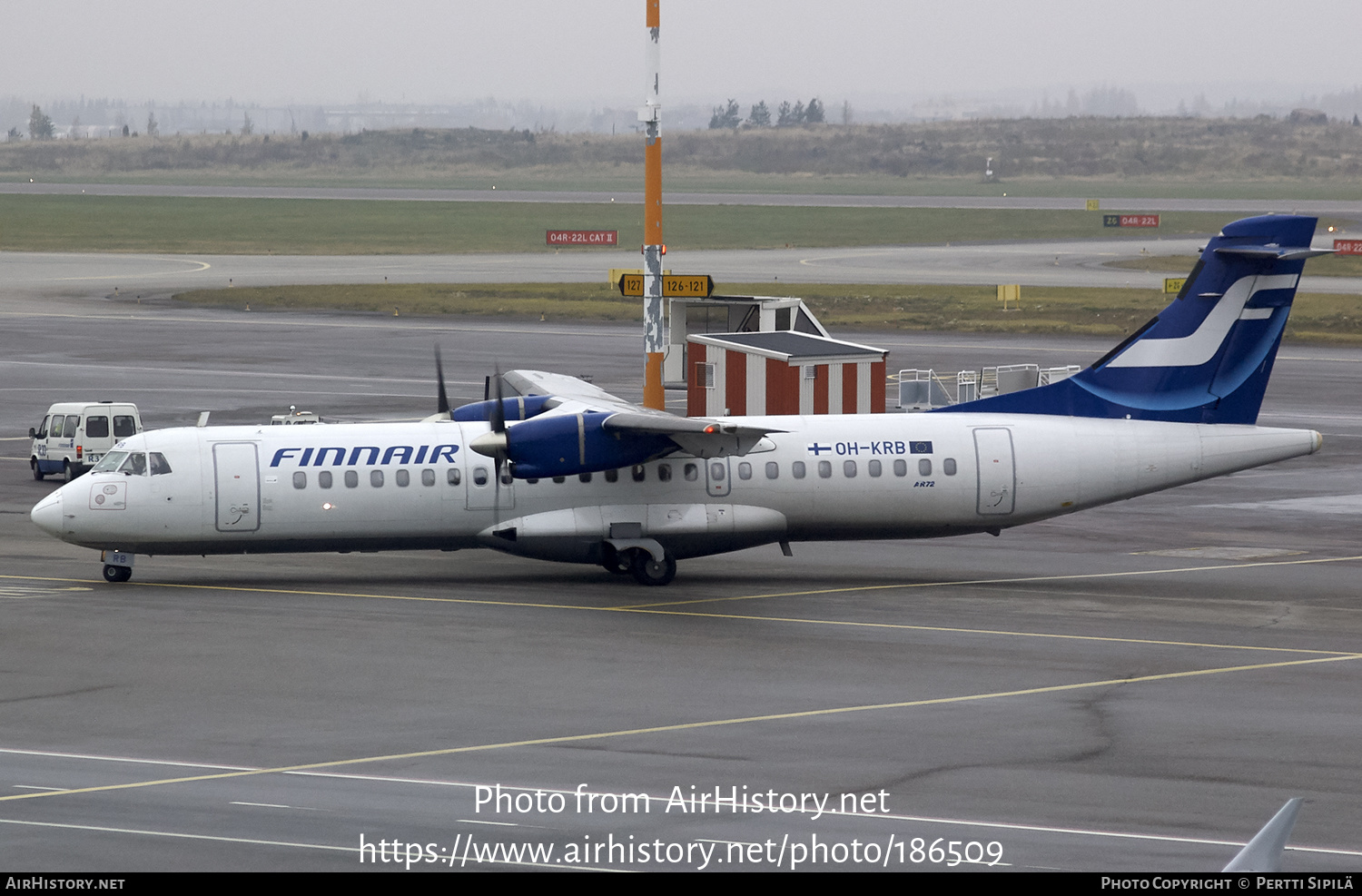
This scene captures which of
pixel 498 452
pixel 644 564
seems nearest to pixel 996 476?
pixel 644 564

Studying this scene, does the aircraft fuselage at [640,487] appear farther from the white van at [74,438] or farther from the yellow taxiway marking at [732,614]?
the white van at [74,438]

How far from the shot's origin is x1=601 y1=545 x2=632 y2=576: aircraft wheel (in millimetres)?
28766

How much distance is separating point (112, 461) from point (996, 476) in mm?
16566

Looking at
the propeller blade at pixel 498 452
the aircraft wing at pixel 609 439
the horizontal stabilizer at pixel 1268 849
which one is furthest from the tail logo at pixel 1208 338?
the horizontal stabilizer at pixel 1268 849

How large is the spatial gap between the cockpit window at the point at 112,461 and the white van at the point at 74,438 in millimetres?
10770

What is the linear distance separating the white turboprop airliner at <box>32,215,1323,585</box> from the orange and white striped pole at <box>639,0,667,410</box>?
5.67 m

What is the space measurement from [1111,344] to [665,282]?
35.5 metres

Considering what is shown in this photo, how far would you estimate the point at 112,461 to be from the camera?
93.0 ft

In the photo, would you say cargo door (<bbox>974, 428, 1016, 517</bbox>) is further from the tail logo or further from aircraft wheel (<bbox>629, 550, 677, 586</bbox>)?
aircraft wheel (<bbox>629, 550, 677, 586</bbox>)

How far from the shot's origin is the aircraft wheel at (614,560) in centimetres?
2877

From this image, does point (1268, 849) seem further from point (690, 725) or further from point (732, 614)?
point (732, 614)
